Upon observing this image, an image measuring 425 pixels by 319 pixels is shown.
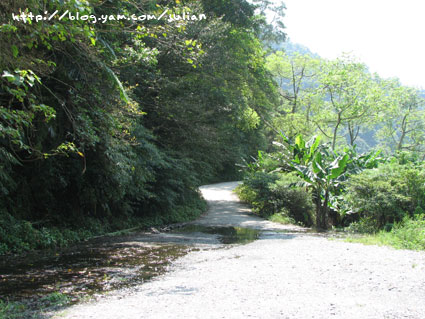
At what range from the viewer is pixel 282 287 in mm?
5371

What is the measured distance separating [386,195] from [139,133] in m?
7.82

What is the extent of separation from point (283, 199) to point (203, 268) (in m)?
11.0

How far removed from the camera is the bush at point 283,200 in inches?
658

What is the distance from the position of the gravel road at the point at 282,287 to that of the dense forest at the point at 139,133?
8.88 feet

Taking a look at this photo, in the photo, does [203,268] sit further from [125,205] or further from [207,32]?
[207,32]

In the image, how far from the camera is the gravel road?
436 centimetres

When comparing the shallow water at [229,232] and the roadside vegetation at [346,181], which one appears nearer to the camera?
the shallow water at [229,232]

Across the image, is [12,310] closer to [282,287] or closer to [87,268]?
[87,268]

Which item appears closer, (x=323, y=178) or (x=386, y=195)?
(x=386, y=195)

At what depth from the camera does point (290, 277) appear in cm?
596

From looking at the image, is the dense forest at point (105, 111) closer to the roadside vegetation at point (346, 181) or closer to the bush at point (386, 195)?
the roadside vegetation at point (346, 181)

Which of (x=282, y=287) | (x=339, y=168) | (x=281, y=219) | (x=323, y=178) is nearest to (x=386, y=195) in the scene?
(x=339, y=168)

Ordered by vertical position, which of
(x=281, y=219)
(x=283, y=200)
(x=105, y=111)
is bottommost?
(x=281, y=219)

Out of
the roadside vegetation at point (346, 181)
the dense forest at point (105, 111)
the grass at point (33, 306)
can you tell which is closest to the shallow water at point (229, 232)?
the dense forest at point (105, 111)
